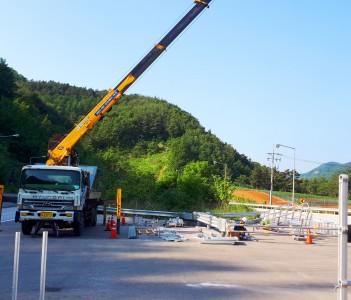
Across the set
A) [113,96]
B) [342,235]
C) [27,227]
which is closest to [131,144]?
[113,96]

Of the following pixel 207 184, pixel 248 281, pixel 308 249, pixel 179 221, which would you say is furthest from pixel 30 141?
pixel 248 281

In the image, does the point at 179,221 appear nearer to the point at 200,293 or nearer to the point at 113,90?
the point at 113,90

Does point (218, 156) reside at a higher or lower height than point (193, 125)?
lower

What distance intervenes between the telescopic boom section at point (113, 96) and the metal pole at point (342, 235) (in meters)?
20.7

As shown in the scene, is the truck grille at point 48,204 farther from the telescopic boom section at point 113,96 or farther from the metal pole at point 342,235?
the metal pole at point 342,235

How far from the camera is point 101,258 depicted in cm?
1449

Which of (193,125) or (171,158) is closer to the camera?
(171,158)

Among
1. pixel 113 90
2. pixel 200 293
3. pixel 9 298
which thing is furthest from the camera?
pixel 113 90

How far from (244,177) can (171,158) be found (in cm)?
2003

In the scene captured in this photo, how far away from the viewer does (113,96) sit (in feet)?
80.4

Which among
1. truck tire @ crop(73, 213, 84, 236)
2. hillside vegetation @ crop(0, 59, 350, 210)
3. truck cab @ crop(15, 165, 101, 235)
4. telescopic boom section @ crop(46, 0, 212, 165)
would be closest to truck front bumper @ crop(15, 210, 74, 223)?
truck cab @ crop(15, 165, 101, 235)

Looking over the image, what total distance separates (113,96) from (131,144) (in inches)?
4764

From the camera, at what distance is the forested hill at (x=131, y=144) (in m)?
48.0

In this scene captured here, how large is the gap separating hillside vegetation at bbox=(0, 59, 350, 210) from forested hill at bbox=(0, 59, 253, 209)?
96mm
